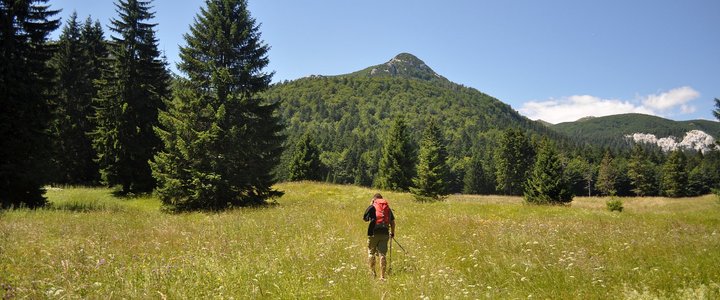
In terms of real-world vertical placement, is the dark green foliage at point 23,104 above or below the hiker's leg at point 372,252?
above

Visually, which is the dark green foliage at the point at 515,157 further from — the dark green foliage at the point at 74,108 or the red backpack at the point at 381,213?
the red backpack at the point at 381,213

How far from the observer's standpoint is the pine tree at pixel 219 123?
19062 millimetres

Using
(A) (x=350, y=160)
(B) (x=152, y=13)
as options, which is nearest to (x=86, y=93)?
(B) (x=152, y=13)

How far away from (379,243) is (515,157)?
73859 millimetres

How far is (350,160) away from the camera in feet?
394

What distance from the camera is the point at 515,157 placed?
247 feet

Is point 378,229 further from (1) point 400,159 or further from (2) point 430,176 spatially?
(1) point 400,159

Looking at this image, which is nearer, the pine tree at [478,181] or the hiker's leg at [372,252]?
the hiker's leg at [372,252]

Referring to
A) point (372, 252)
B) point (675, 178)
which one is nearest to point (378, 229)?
point (372, 252)

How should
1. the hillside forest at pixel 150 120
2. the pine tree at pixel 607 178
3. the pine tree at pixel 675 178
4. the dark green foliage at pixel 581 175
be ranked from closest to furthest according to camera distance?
the hillside forest at pixel 150 120 → the pine tree at pixel 675 178 → the pine tree at pixel 607 178 → the dark green foliage at pixel 581 175

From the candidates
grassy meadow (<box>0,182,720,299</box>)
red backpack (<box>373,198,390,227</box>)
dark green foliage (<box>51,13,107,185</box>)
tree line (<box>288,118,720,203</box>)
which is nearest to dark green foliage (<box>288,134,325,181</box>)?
tree line (<box>288,118,720,203</box>)

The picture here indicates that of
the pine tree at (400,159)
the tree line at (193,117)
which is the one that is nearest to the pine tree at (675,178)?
the pine tree at (400,159)

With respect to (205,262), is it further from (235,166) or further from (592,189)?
(592,189)

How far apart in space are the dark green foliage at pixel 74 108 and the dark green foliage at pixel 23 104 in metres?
15.4
